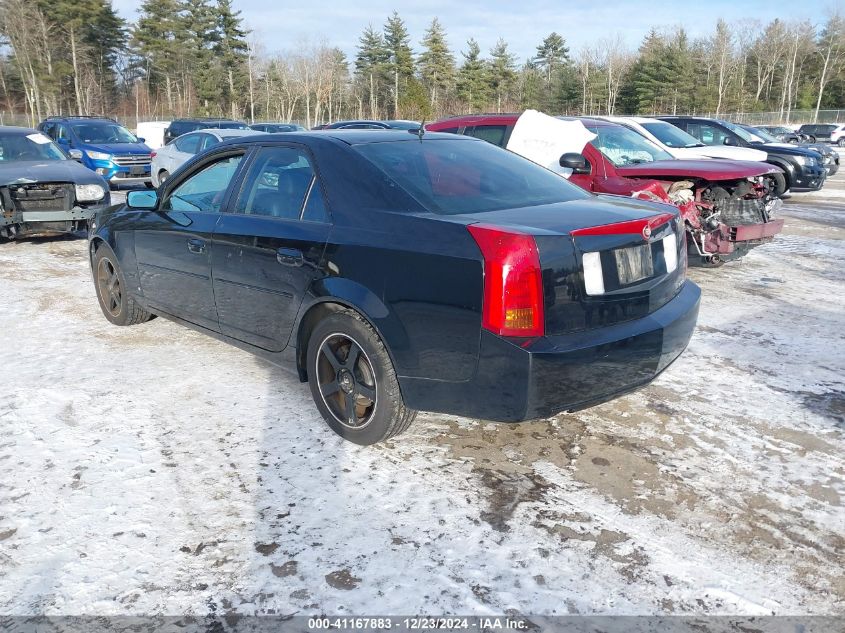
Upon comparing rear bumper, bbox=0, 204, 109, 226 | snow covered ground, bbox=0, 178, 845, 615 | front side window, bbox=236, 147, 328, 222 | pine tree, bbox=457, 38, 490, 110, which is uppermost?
pine tree, bbox=457, 38, 490, 110

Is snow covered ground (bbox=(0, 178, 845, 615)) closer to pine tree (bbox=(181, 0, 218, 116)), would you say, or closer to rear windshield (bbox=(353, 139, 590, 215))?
rear windshield (bbox=(353, 139, 590, 215))

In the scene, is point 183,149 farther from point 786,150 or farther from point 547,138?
point 786,150

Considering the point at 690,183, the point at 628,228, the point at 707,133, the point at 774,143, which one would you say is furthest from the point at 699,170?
the point at 774,143

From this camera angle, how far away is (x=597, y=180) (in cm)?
749

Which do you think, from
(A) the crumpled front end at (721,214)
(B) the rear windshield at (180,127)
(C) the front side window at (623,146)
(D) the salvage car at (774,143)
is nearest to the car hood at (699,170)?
(A) the crumpled front end at (721,214)

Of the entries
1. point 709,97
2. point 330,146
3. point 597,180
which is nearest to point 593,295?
point 330,146

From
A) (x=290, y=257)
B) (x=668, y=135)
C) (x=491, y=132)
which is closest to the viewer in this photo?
(x=290, y=257)

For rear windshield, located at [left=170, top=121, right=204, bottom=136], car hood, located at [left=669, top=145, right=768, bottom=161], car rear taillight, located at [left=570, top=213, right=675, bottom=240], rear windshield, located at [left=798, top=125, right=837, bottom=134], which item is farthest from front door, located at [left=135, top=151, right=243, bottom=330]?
rear windshield, located at [left=798, top=125, right=837, bottom=134]

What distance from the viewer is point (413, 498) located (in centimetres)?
303

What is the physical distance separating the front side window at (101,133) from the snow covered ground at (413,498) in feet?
46.0

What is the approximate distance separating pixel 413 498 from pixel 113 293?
3797mm

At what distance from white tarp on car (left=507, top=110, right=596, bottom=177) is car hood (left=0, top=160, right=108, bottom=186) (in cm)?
591

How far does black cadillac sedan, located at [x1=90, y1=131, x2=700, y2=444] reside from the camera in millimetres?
2865

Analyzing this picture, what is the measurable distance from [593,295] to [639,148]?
620cm
